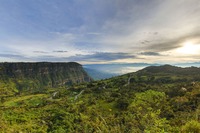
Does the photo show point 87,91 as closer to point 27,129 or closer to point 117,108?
point 117,108

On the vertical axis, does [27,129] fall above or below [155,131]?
below

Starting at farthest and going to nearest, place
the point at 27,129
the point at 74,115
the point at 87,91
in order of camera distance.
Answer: the point at 87,91, the point at 74,115, the point at 27,129

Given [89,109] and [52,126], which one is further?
[89,109]

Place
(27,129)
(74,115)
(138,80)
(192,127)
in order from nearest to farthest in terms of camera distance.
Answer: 1. (192,127)
2. (27,129)
3. (74,115)
4. (138,80)

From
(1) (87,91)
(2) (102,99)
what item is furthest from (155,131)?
(1) (87,91)

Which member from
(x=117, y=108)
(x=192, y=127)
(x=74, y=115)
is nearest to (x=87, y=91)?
(x=117, y=108)

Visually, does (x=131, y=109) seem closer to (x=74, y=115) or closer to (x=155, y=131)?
(x=74, y=115)

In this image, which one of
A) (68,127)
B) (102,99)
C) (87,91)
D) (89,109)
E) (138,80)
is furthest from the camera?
(138,80)

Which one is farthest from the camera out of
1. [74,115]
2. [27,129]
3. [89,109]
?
[89,109]

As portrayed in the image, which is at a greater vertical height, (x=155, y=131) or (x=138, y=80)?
(x=155, y=131)
